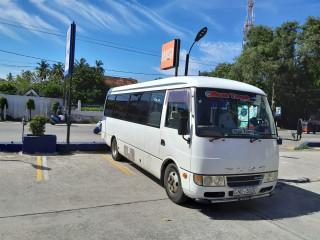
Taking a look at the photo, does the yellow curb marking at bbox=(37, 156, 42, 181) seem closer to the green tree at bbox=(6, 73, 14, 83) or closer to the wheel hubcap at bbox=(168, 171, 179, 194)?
the wheel hubcap at bbox=(168, 171, 179, 194)

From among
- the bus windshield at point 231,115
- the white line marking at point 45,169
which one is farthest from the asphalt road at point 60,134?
the bus windshield at point 231,115

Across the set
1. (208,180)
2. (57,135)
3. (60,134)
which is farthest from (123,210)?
(60,134)

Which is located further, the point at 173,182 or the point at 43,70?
the point at 43,70

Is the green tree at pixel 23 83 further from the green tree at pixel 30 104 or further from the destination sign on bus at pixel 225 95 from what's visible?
the destination sign on bus at pixel 225 95

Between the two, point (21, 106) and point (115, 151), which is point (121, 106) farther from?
point (21, 106)

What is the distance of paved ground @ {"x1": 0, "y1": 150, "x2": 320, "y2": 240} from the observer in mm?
3924

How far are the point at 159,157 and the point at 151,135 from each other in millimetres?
636

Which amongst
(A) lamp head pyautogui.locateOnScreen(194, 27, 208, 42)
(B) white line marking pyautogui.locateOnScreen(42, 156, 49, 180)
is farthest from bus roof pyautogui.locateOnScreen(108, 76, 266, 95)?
(A) lamp head pyautogui.locateOnScreen(194, 27, 208, 42)

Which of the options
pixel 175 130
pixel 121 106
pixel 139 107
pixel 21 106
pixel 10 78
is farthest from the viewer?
pixel 10 78

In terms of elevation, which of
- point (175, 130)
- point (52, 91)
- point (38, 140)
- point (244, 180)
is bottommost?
point (244, 180)

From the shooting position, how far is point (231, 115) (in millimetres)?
4910

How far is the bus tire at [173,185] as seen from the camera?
4980mm

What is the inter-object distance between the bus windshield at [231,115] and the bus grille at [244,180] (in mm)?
719

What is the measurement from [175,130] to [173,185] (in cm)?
107
